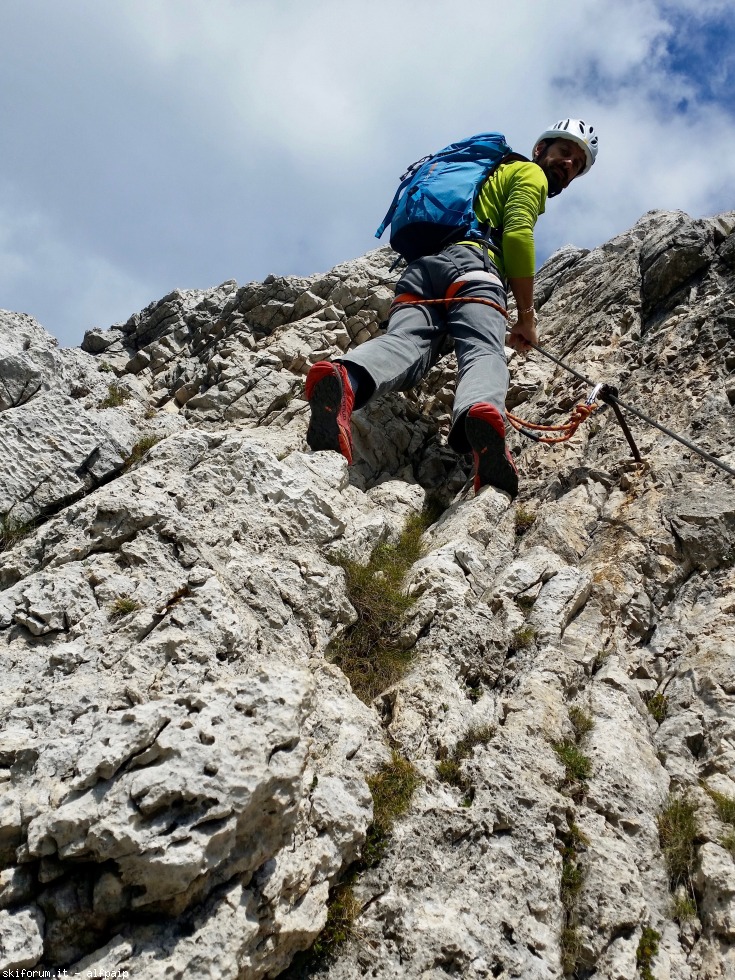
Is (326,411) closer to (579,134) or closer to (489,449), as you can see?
(489,449)

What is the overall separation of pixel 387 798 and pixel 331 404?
4.24 metres

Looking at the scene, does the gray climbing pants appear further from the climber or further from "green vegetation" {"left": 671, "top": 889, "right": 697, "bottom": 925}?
"green vegetation" {"left": 671, "top": 889, "right": 697, "bottom": 925}

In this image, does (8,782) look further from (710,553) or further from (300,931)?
(710,553)

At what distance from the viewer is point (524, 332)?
9.98m

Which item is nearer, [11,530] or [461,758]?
[461,758]

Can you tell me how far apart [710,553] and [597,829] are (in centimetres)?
298

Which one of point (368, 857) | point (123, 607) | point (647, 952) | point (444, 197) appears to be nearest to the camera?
point (647, 952)

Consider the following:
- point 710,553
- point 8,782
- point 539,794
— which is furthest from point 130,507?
point 710,553

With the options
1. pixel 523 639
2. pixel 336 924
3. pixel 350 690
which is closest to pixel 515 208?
pixel 523 639

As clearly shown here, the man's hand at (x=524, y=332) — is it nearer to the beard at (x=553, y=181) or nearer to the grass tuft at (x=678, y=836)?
the beard at (x=553, y=181)

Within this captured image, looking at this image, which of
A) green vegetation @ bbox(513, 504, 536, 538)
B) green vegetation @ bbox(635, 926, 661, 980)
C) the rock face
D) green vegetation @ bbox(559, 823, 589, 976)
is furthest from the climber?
green vegetation @ bbox(635, 926, 661, 980)

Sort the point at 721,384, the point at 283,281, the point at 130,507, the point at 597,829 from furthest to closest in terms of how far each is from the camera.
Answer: the point at 283,281 < the point at 721,384 < the point at 130,507 < the point at 597,829

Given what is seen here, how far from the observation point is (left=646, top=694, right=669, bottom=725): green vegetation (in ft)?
19.6

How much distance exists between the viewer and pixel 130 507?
6.01m
